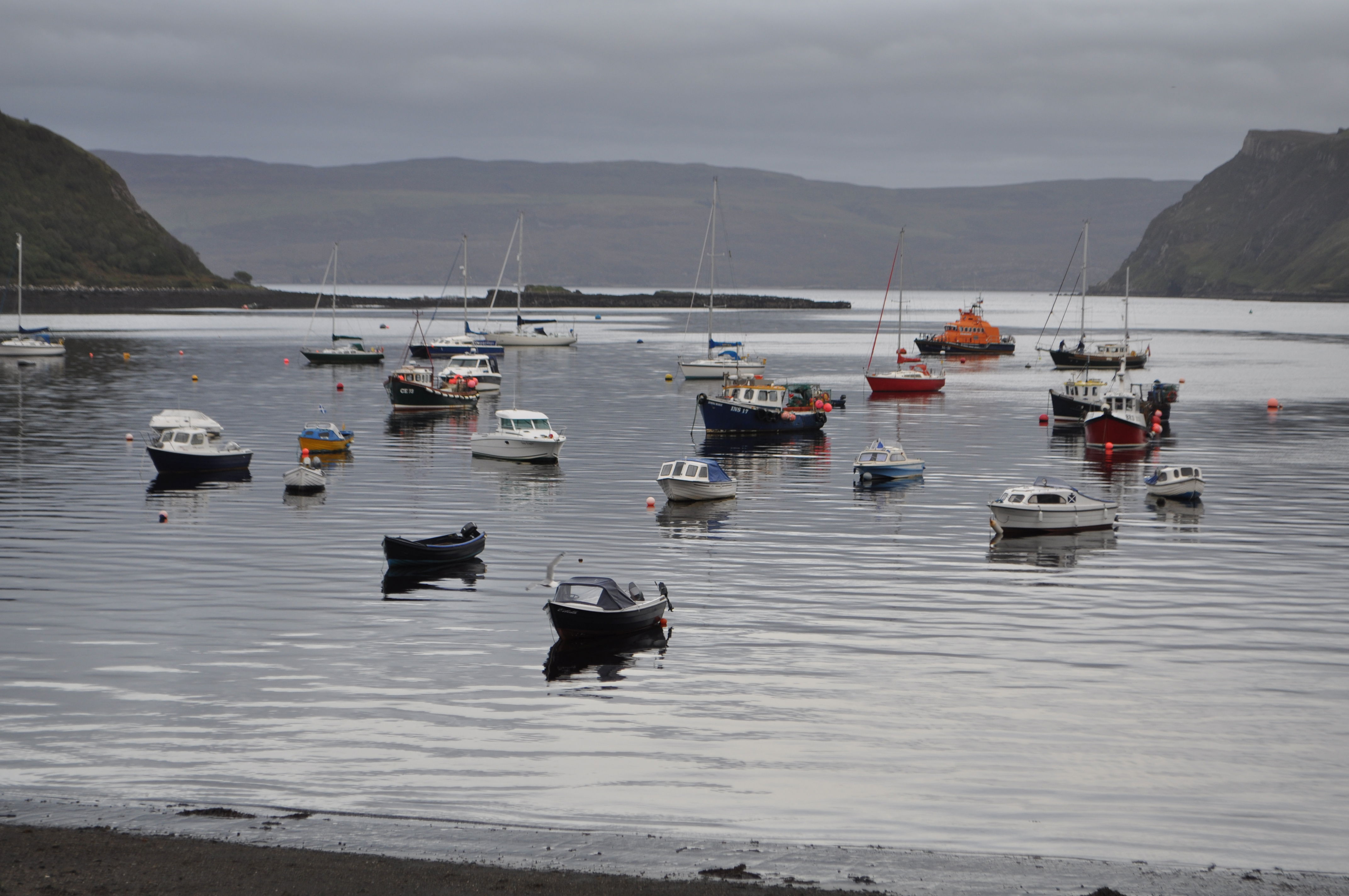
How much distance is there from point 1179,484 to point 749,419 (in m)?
32.6

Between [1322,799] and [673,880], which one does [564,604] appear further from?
[1322,799]

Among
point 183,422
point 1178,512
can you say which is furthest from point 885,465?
point 183,422

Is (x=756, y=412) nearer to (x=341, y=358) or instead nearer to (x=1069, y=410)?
(x=1069, y=410)

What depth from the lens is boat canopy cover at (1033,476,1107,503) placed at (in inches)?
2195

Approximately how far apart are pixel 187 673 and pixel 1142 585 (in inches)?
1217

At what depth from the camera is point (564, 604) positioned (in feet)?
117

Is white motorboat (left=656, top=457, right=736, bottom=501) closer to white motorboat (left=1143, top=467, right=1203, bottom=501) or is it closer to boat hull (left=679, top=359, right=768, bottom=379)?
white motorboat (left=1143, top=467, right=1203, bottom=501)

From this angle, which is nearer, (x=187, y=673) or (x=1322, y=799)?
(x=1322, y=799)

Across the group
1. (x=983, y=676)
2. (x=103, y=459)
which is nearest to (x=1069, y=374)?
(x=103, y=459)

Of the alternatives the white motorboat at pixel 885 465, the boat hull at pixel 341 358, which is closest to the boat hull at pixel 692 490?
the white motorboat at pixel 885 465

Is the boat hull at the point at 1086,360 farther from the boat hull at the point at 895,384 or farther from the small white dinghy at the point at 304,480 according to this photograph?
the small white dinghy at the point at 304,480

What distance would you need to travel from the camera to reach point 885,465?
67500 mm

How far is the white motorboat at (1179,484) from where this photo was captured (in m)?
63.1

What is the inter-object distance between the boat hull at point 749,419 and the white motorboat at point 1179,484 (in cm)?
2940
